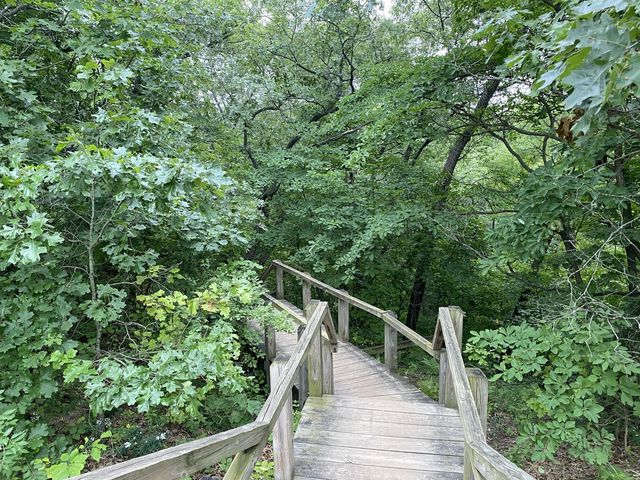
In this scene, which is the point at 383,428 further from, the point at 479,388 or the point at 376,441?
the point at 479,388

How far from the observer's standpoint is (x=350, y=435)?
2891 mm

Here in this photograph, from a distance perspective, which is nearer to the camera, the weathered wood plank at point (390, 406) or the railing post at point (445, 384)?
the weathered wood plank at point (390, 406)

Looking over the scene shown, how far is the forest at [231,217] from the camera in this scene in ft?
8.69

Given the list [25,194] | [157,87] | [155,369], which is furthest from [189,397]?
[157,87]

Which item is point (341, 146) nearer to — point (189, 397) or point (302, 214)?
point (302, 214)

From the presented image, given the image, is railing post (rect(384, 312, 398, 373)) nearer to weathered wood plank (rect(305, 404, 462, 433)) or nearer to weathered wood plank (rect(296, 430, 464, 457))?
weathered wood plank (rect(305, 404, 462, 433))

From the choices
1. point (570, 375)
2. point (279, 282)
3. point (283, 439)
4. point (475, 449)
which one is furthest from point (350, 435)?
point (279, 282)

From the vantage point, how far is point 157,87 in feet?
15.0

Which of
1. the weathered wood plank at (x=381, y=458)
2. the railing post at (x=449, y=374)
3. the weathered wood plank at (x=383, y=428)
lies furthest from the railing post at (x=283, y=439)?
the railing post at (x=449, y=374)

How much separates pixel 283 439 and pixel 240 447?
2.31ft

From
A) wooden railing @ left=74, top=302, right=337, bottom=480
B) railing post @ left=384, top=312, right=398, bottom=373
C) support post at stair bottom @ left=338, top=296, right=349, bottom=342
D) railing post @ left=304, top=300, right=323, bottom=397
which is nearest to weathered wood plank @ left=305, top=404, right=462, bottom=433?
railing post @ left=304, top=300, right=323, bottom=397

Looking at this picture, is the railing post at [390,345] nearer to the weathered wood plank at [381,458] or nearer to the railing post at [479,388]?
the weathered wood plank at [381,458]

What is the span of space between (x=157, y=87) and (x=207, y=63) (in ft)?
10.4

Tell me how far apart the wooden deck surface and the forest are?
25.8 inches
